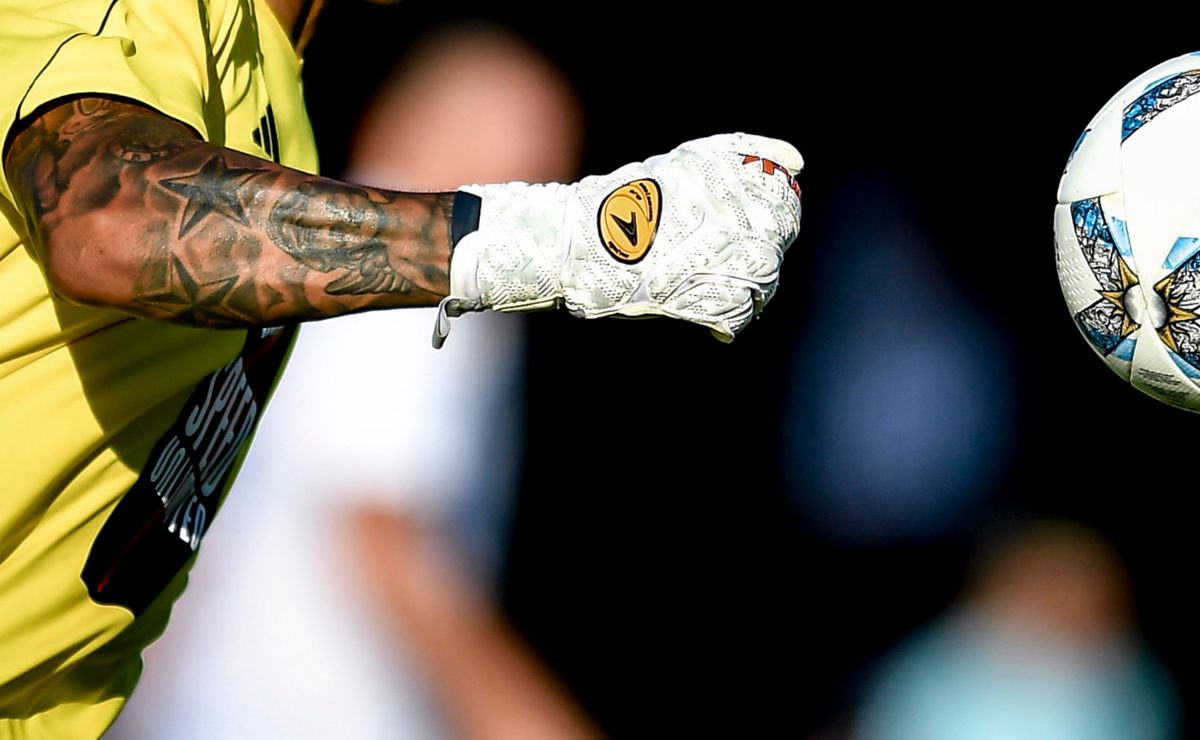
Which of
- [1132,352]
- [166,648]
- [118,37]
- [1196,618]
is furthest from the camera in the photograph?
[1196,618]

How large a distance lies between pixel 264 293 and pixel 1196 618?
2.61 meters

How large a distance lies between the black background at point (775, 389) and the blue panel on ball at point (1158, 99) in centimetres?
141

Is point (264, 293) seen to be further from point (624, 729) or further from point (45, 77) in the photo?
point (624, 729)

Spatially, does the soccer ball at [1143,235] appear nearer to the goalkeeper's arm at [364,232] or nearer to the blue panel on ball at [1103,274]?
the blue panel on ball at [1103,274]

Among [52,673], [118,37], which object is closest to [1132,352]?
[118,37]

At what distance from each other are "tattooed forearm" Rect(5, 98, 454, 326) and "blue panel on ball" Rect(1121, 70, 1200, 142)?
0.94m

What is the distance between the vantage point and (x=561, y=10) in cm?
311

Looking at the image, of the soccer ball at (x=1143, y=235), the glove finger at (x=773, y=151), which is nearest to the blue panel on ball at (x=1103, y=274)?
the soccer ball at (x=1143, y=235)

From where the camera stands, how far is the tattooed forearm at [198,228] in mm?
1054

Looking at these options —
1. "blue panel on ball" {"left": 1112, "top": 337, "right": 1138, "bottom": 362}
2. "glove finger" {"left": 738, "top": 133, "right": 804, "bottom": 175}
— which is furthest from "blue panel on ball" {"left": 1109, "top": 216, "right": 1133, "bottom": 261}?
"glove finger" {"left": 738, "top": 133, "right": 804, "bottom": 175}

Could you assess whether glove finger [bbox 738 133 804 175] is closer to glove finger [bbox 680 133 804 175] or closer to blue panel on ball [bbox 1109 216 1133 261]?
glove finger [bbox 680 133 804 175]

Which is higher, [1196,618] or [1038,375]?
[1038,375]

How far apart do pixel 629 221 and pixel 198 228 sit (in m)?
0.38

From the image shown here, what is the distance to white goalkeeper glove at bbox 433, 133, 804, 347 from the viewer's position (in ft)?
3.82
